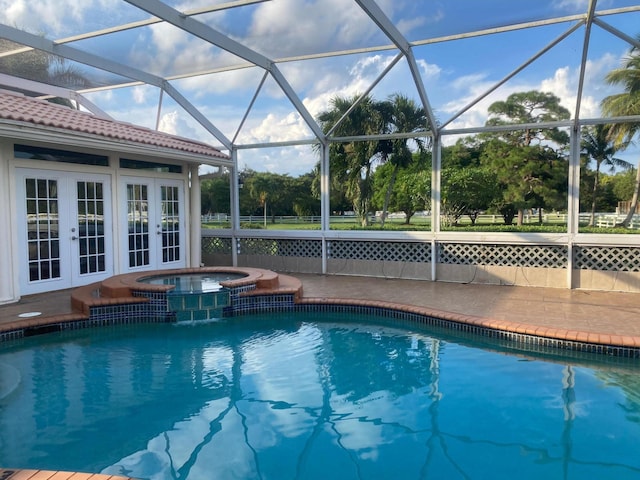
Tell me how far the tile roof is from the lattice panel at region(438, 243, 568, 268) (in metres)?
5.65

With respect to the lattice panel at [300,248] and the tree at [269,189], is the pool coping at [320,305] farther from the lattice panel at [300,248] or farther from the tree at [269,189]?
the tree at [269,189]

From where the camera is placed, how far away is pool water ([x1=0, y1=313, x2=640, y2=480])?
10.3 ft

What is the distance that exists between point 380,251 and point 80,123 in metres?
6.26

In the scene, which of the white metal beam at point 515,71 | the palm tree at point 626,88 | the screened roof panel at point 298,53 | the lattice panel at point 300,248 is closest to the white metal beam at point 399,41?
the screened roof panel at point 298,53

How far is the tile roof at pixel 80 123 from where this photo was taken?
7134 mm

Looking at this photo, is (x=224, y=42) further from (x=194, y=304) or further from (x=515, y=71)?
(x=515, y=71)

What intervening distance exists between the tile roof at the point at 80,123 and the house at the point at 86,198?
0.02 metres

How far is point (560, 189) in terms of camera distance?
27453 mm

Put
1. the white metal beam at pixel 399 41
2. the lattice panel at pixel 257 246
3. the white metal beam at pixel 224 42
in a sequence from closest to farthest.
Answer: the white metal beam at pixel 399 41 < the white metal beam at pixel 224 42 < the lattice panel at pixel 257 246

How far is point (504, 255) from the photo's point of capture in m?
9.05

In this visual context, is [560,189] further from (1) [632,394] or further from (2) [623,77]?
(1) [632,394]

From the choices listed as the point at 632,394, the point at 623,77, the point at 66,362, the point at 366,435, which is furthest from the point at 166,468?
the point at 623,77

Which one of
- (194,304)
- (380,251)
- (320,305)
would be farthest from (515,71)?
(194,304)

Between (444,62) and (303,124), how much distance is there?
3263 millimetres
